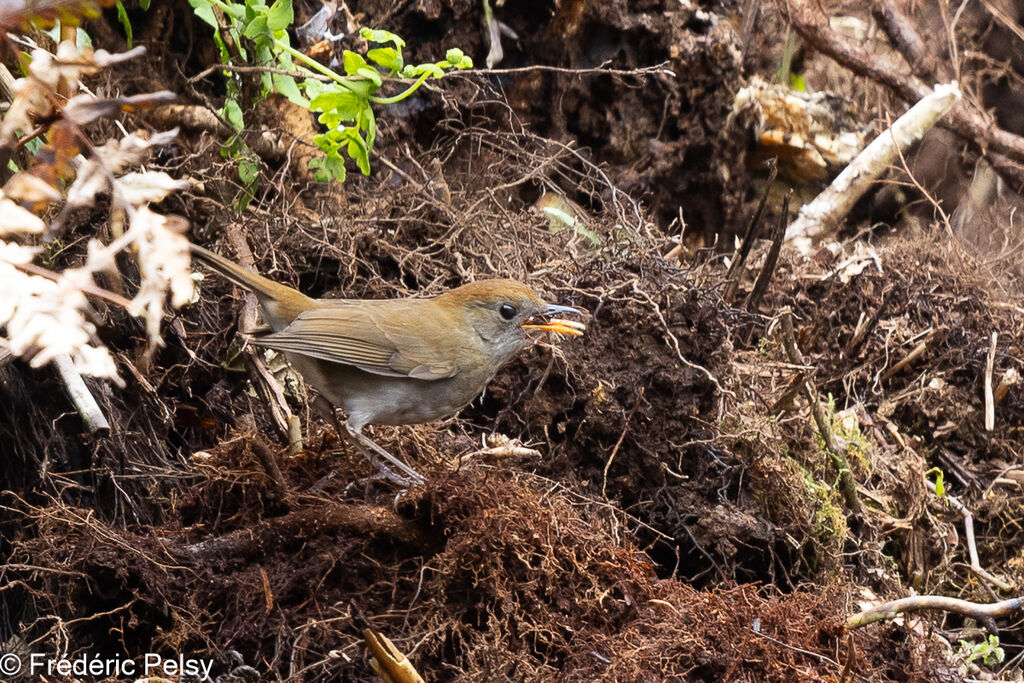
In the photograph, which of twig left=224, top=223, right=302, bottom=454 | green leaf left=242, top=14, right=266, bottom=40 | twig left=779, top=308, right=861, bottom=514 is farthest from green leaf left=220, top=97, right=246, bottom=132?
twig left=779, top=308, right=861, bottom=514

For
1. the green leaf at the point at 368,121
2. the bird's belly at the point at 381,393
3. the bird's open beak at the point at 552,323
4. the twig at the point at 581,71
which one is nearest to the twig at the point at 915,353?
the twig at the point at 581,71

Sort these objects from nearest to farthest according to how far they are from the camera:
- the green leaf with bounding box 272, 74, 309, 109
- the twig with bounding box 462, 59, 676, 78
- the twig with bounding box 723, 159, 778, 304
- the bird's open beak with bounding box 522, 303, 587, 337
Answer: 1. the bird's open beak with bounding box 522, 303, 587, 337
2. the green leaf with bounding box 272, 74, 309, 109
3. the twig with bounding box 462, 59, 676, 78
4. the twig with bounding box 723, 159, 778, 304

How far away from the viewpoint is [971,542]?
4.62 meters

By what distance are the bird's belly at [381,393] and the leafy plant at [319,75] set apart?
1.05 meters

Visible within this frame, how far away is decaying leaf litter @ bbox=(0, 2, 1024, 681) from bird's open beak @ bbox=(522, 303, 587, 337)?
0.70 feet

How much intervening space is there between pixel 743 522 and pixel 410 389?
153 centimetres

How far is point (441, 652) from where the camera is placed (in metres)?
3.14

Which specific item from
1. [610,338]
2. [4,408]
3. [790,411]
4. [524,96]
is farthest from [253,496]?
[524,96]

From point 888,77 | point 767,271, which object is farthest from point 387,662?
point 888,77

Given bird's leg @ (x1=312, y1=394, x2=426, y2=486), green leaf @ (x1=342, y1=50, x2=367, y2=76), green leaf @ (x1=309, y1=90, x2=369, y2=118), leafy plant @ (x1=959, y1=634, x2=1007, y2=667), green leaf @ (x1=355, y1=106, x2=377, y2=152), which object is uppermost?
green leaf @ (x1=342, y1=50, x2=367, y2=76)

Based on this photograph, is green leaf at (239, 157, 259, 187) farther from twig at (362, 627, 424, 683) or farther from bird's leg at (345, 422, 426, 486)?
twig at (362, 627, 424, 683)

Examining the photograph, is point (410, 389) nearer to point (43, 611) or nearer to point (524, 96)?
point (43, 611)

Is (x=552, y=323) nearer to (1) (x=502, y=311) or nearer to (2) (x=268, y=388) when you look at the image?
(1) (x=502, y=311)

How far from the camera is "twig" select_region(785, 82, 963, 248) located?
266 inches
